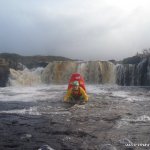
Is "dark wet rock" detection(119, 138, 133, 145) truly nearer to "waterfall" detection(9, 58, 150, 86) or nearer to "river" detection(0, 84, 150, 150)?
"river" detection(0, 84, 150, 150)

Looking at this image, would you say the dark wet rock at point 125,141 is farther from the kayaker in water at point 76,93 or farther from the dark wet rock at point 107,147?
the kayaker in water at point 76,93

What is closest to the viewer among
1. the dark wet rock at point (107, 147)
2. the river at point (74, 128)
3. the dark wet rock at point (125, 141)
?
the dark wet rock at point (107, 147)

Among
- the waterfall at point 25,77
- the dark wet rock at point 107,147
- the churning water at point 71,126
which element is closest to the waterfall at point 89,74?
the waterfall at point 25,77

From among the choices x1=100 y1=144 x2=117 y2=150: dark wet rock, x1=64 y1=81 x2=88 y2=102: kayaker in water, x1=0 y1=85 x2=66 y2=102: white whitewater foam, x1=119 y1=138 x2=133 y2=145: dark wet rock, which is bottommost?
x1=0 y1=85 x2=66 y2=102: white whitewater foam

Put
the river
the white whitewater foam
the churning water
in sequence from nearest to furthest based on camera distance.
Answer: the river, the churning water, the white whitewater foam

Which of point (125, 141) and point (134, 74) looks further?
point (134, 74)

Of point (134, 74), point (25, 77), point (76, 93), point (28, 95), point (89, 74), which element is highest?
point (134, 74)

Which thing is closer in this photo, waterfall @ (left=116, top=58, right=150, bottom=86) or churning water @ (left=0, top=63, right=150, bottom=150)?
churning water @ (left=0, top=63, right=150, bottom=150)

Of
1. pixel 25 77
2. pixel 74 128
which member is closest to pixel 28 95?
pixel 74 128

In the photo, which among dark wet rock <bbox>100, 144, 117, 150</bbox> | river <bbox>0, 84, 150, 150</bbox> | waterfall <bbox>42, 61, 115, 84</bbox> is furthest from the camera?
waterfall <bbox>42, 61, 115, 84</bbox>

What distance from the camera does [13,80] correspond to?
49.9 metres

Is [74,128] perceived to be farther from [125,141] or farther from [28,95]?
[28,95]

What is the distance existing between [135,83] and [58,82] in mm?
11427

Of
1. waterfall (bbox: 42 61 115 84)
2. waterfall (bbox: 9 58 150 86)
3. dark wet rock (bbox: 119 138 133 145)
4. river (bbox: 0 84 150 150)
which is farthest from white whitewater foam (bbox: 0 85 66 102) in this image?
waterfall (bbox: 42 61 115 84)
